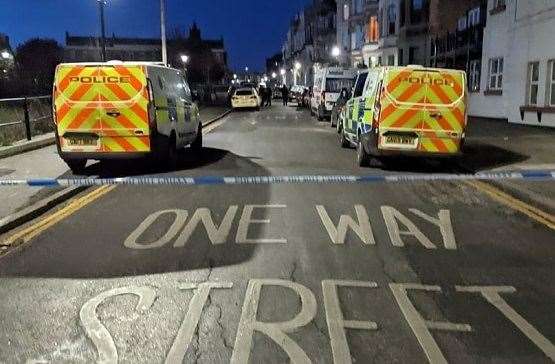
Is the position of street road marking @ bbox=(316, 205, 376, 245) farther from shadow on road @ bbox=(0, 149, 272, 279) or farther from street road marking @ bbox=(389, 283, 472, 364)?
street road marking @ bbox=(389, 283, 472, 364)

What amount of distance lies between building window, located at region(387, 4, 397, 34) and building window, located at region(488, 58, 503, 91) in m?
19.0

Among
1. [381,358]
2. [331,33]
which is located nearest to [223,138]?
[381,358]

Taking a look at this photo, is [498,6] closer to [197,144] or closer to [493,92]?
[493,92]

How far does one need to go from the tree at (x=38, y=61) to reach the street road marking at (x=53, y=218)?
124 feet

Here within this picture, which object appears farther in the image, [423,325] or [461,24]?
[461,24]

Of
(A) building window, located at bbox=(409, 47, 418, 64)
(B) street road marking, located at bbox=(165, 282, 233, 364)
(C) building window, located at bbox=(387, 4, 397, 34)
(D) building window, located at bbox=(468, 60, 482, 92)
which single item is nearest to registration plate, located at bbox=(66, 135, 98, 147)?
(B) street road marking, located at bbox=(165, 282, 233, 364)

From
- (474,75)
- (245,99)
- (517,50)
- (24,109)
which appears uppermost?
(517,50)

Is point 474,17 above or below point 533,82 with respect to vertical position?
above

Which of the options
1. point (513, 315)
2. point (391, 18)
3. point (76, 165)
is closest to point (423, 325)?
point (513, 315)

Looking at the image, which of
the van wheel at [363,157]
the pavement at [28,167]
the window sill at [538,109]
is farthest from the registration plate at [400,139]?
the window sill at [538,109]

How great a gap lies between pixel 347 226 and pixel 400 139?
4.53m

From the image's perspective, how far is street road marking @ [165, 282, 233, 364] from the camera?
12.6 feet

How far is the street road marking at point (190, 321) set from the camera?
3.85m

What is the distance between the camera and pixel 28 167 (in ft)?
38.5
